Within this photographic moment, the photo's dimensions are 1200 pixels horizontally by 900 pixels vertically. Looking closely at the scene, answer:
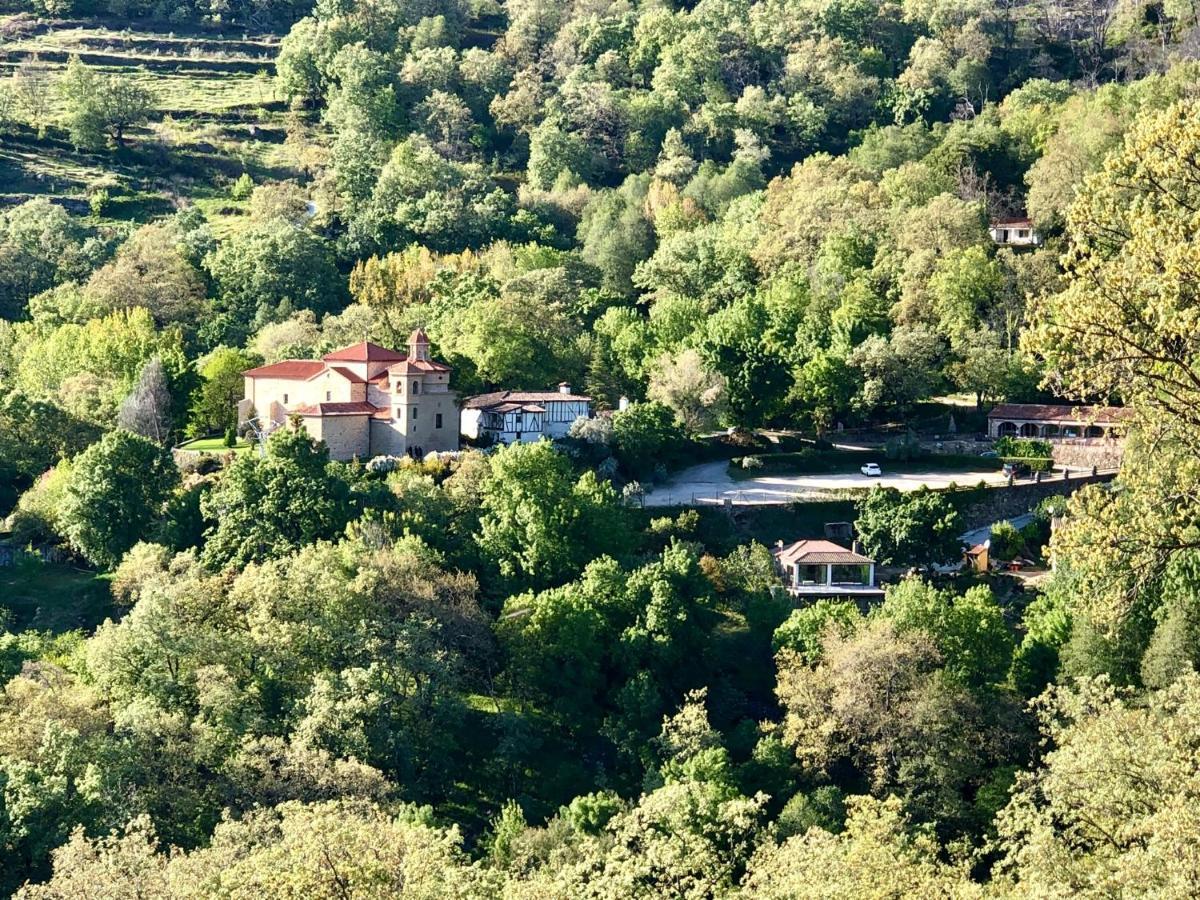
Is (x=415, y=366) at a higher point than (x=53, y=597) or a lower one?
higher

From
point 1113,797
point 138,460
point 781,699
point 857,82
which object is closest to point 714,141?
point 857,82

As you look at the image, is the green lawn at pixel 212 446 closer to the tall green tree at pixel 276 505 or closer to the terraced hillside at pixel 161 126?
the tall green tree at pixel 276 505

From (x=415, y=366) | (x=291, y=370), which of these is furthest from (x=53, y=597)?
(x=415, y=366)

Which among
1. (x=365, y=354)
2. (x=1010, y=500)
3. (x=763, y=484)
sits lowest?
(x=763, y=484)

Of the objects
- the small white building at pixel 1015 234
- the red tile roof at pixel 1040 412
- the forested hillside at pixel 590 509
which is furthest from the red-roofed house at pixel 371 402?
the small white building at pixel 1015 234

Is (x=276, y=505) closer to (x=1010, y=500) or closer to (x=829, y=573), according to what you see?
(x=829, y=573)

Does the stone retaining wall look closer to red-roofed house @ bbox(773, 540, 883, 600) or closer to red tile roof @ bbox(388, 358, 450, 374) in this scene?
red-roofed house @ bbox(773, 540, 883, 600)
